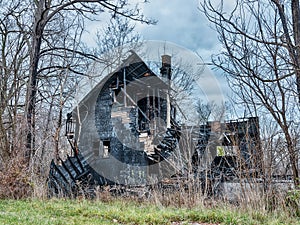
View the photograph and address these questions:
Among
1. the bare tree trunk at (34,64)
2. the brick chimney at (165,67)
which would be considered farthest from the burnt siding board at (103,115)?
the bare tree trunk at (34,64)

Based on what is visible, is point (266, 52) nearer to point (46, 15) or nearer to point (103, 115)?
point (46, 15)

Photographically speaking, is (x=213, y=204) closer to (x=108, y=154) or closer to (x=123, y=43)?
(x=108, y=154)

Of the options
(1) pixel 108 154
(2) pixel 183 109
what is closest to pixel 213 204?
(1) pixel 108 154

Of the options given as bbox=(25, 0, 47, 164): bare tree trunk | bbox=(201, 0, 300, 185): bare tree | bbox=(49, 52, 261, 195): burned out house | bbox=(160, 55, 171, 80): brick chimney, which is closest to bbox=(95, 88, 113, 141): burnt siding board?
bbox=(49, 52, 261, 195): burned out house

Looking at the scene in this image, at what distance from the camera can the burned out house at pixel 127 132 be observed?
1330cm

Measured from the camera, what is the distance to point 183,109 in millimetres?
18547

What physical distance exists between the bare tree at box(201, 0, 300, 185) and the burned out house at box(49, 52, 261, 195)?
17.8ft

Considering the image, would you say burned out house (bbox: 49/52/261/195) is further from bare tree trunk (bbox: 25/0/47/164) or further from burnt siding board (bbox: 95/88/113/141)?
bare tree trunk (bbox: 25/0/47/164)

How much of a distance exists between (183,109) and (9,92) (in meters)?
9.56

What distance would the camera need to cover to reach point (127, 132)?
14.9 metres

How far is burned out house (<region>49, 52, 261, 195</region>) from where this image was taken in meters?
13.3

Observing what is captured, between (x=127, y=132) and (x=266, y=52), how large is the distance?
9.30m

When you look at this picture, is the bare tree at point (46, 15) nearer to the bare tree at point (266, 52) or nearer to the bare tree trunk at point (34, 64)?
the bare tree trunk at point (34, 64)

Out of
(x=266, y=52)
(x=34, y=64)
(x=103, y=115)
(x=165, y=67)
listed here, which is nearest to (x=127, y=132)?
(x=103, y=115)
